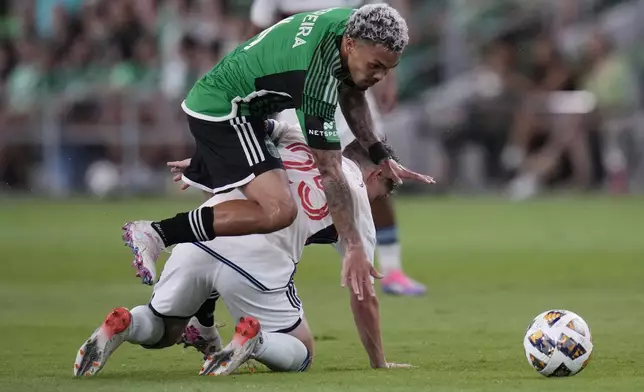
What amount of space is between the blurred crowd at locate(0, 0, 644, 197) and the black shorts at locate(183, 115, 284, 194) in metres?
15.4

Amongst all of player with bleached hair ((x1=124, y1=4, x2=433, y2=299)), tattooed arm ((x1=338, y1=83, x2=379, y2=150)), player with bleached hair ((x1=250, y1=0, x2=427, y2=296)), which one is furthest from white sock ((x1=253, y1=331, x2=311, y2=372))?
player with bleached hair ((x1=250, y1=0, x2=427, y2=296))

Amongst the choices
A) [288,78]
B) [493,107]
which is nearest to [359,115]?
[288,78]

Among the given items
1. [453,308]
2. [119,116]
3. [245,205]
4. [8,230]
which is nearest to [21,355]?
[245,205]

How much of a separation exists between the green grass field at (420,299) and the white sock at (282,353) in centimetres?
9

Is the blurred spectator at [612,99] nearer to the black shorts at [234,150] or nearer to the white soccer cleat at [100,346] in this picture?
the black shorts at [234,150]

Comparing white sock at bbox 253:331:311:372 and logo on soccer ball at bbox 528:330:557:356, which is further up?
logo on soccer ball at bbox 528:330:557:356

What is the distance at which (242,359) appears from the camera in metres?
7.25

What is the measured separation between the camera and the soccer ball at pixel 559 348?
7172 millimetres

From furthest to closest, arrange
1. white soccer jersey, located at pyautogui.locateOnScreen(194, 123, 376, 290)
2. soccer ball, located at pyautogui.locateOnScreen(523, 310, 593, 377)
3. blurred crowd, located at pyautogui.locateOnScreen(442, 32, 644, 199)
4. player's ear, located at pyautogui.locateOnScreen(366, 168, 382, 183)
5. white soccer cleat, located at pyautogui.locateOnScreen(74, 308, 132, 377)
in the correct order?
1. blurred crowd, located at pyautogui.locateOnScreen(442, 32, 644, 199)
2. player's ear, located at pyautogui.locateOnScreen(366, 168, 382, 183)
3. white soccer jersey, located at pyautogui.locateOnScreen(194, 123, 376, 290)
4. white soccer cleat, located at pyautogui.locateOnScreen(74, 308, 132, 377)
5. soccer ball, located at pyautogui.locateOnScreen(523, 310, 593, 377)

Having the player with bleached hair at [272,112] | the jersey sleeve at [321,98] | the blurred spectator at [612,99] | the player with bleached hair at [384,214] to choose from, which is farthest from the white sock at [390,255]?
the blurred spectator at [612,99]

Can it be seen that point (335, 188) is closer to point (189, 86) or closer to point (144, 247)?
point (144, 247)

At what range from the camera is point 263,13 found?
12.1 metres

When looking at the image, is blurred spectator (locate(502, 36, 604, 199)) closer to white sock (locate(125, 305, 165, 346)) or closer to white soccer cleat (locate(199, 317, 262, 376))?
white sock (locate(125, 305, 165, 346))

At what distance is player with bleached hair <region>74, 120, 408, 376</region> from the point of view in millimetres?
7516
